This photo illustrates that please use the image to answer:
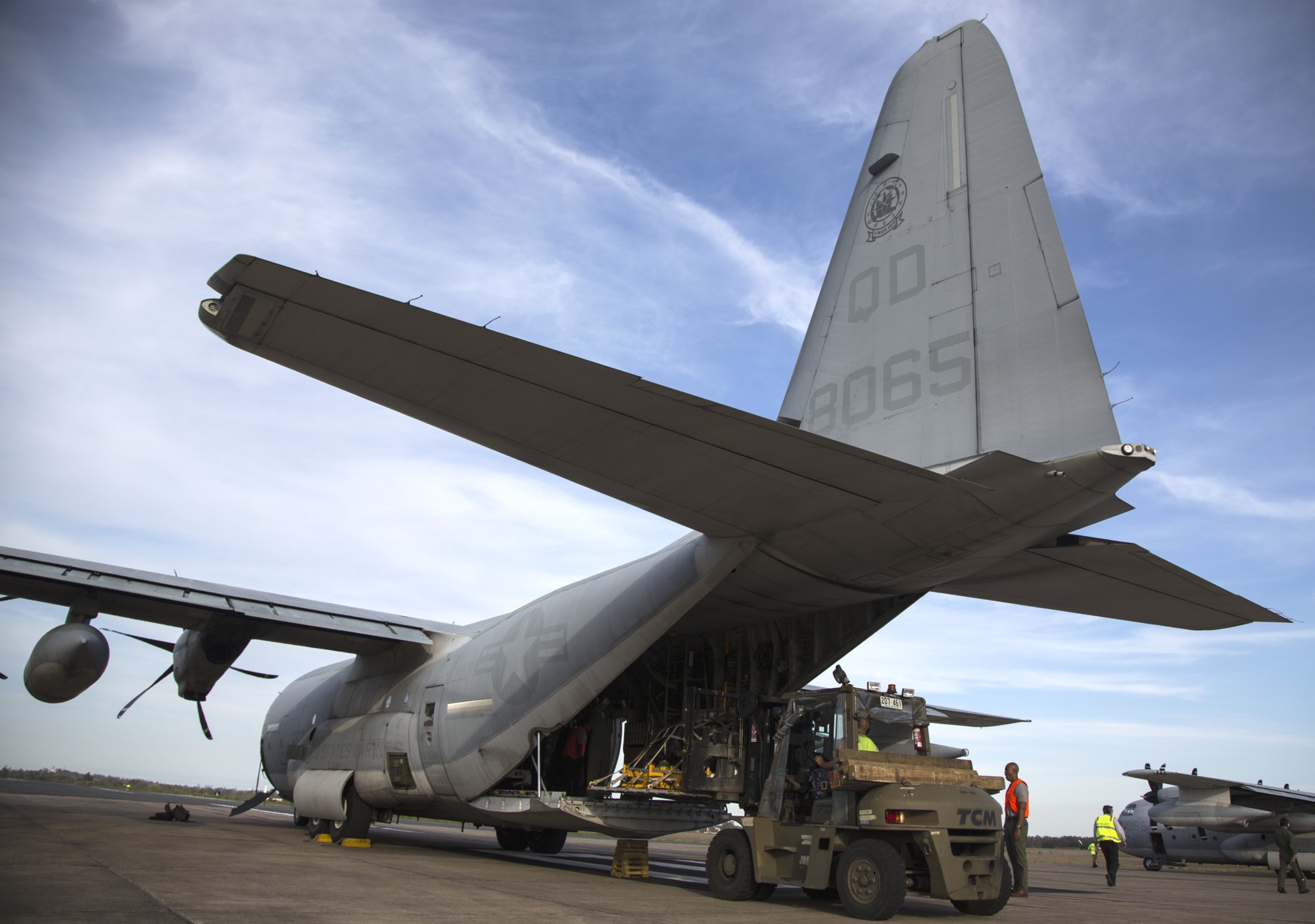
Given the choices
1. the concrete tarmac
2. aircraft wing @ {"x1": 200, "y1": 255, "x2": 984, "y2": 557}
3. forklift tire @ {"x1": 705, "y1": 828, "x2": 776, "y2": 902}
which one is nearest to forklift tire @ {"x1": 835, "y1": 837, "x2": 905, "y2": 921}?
the concrete tarmac

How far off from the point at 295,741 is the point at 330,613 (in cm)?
376

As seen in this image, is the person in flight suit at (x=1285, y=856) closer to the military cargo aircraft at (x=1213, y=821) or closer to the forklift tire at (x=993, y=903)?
the military cargo aircraft at (x=1213, y=821)

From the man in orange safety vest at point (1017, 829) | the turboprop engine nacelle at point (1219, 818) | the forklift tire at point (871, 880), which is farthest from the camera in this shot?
the turboprop engine nacelle at point (1219, 818)

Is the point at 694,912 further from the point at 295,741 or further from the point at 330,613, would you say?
the point at 295,741

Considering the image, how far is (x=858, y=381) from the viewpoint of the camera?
27.1ft

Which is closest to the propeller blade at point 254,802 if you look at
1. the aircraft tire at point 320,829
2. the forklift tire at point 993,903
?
the aircraft tire at point 320,829

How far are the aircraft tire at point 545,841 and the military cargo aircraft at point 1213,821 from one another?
14.7 metres

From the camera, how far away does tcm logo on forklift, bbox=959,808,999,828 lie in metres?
6.77

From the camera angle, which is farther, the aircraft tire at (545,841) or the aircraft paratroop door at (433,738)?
the aircraft tire at (545,841)

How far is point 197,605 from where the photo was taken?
1266cm

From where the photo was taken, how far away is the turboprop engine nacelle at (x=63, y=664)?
11609 mm

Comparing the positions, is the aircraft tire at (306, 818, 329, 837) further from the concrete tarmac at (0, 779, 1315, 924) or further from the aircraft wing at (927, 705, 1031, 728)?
the aircraft wing at (927, 705, 1031, 728)

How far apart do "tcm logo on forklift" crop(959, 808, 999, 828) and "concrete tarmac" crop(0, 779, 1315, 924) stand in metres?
0.76

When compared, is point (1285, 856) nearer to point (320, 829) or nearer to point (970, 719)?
point (970, 719)
